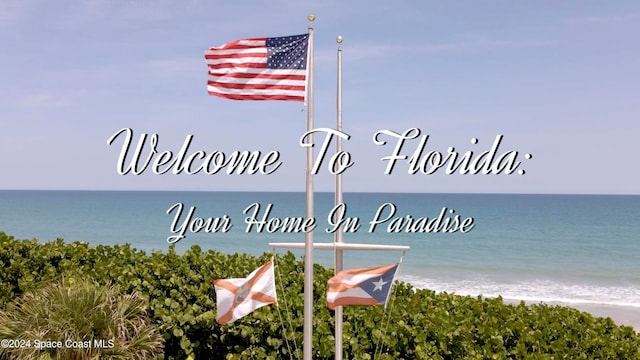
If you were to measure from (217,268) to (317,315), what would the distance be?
6.96 feet

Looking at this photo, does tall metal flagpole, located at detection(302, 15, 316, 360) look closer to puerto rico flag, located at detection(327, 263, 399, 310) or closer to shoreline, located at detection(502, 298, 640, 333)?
puerto rico flag, located at detection(327, 263, 399, 310)

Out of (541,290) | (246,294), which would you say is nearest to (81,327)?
(246,294)

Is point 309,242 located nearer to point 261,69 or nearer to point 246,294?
point 246,294

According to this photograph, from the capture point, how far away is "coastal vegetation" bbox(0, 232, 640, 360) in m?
6.86

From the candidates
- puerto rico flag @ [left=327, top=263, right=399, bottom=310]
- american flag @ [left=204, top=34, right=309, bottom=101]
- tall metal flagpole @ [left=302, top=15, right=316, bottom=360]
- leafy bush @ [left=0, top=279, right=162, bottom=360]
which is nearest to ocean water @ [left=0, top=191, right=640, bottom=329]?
tall metal flagpole @ [left=302, top=15, right=316, bottom=360]

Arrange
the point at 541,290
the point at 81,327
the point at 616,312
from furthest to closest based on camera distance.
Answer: the point at 541,290
the point at 616,312
the point at 81,327

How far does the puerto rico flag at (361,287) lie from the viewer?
20.3ft

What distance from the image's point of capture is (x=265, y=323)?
7.26 m

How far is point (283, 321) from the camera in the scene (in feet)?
24.1

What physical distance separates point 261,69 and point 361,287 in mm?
2550

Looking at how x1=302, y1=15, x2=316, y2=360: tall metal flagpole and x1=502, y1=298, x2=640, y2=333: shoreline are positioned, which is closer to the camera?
x1=302, y1=15, x2=316, y2=360: tall metal flagpole

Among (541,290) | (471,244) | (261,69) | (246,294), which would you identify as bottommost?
(246,294)

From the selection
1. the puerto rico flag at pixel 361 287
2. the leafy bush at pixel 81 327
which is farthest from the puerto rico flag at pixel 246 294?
the leafy bush at pixel 81 327

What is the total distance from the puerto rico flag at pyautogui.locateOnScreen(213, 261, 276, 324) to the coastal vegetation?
0.83ft
